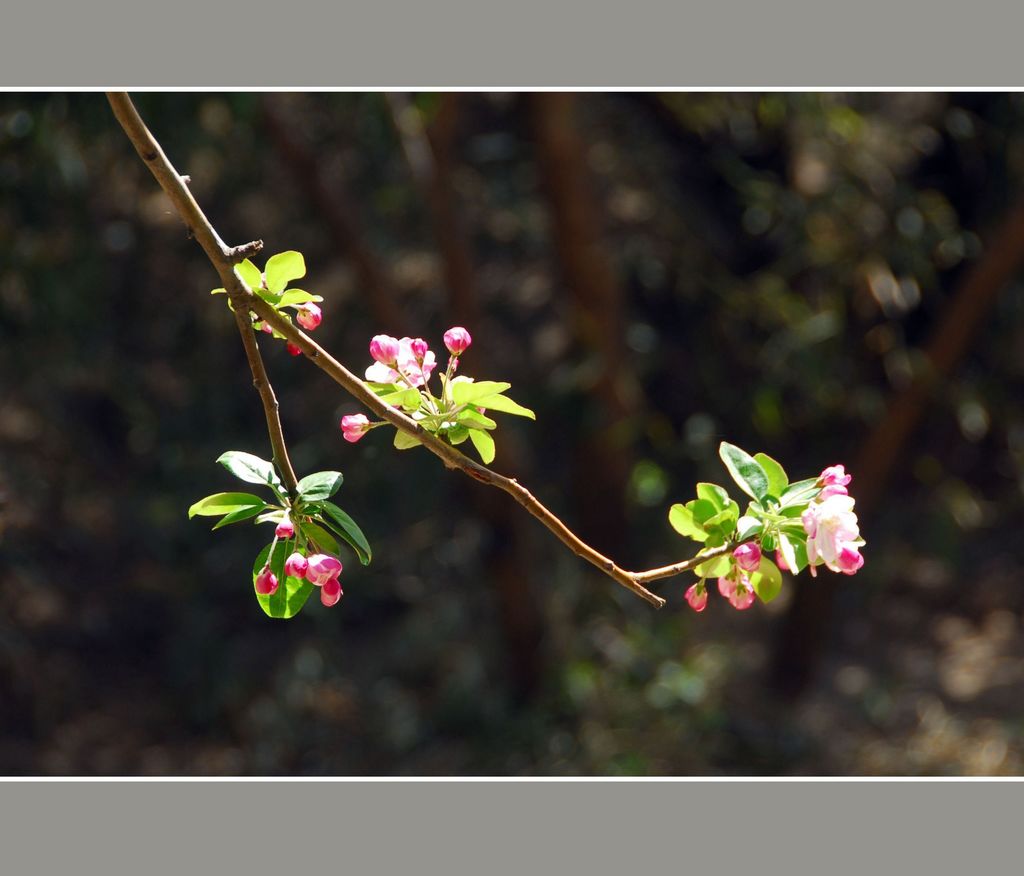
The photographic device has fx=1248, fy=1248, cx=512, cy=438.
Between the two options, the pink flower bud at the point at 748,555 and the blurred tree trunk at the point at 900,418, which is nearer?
the pink flower bud at the point at 748,555

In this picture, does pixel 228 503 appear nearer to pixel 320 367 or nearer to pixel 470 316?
pixel 320 367

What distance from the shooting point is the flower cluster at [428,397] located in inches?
34.8

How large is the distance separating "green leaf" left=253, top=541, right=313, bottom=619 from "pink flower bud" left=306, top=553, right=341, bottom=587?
0.5 inches

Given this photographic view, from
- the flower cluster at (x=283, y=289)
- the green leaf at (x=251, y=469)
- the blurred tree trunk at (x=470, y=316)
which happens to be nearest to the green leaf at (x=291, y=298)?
the flower cluster at (x=283, y=289)

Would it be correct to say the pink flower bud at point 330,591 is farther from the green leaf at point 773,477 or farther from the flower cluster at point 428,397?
the green leaf at point 773,477

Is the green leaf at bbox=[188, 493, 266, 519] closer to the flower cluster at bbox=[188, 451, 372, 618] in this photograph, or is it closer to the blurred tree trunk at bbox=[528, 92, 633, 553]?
the flower cluster at bbox=[188, 451, 372, 618]

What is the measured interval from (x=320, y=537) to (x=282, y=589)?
46 mm

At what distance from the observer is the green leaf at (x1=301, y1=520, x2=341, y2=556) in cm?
88

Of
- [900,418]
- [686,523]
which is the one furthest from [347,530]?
[900,418]

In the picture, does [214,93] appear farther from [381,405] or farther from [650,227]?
[381,405]

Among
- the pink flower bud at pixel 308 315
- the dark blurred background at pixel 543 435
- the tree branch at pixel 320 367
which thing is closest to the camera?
the tree branch at pixel 320 367

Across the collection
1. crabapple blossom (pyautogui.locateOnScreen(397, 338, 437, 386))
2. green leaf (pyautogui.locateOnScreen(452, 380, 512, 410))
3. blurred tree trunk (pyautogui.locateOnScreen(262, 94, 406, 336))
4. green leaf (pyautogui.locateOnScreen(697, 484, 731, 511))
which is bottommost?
green leaf (pyautogui.locateOnScreen(697, 484, 731, 511))

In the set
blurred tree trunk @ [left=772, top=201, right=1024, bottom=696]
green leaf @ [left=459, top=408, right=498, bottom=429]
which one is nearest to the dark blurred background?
blurred tree trunk @ [left=772, top=201, right=1024, bottom=696]

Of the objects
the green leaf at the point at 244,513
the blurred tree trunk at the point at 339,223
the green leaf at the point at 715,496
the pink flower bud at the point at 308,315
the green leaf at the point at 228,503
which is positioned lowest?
the green leaf at the point at 715,496
